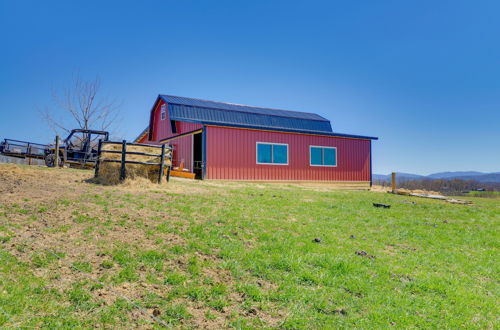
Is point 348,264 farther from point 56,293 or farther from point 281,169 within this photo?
point 281,169

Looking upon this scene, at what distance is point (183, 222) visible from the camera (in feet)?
22.7

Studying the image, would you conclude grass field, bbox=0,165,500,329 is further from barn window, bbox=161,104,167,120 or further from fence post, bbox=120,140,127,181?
barn window, bbox=161,104,167,120

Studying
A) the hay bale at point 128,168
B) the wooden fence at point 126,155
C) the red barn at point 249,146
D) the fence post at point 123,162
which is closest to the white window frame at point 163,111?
the red barn at point 249,146

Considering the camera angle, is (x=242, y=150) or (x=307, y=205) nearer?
(x=307, y=205)

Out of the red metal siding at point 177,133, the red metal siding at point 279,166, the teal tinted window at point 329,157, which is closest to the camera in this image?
the red metal siding at point 279,166

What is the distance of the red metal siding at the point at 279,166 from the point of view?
730 inches

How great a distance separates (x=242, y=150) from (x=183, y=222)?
40.8 ft

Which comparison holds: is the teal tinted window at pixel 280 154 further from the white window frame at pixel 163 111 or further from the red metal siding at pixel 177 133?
the white window frame at pixel 163 111

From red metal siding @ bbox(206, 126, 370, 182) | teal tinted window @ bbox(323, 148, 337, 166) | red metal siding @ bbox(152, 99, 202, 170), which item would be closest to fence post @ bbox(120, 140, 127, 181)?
red metal siding @ bbox(206, 126, 370, 182)

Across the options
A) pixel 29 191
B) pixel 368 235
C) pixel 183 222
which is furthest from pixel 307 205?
pixel 29 191

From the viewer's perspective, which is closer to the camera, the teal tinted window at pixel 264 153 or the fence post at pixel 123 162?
the fence post at pixel 123 162

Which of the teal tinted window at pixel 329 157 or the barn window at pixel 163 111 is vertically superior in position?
the barn window at pixel 163 111

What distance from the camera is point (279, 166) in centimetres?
2028

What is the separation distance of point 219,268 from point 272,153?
15.3 meters
